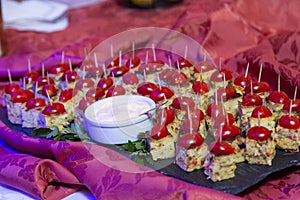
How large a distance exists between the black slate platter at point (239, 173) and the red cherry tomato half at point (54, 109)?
0.94 ft

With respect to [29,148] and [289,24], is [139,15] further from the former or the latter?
[29,148]

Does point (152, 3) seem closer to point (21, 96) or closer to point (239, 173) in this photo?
point (21, 96)

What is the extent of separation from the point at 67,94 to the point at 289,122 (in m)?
0.54

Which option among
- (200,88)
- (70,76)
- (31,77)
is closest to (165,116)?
(200,88)

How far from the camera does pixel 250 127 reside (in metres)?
1.15

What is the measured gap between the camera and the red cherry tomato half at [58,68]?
153 cm

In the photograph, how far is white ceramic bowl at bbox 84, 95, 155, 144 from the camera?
46.6 inches

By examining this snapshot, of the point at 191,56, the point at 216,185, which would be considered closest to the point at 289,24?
the point at 191,56

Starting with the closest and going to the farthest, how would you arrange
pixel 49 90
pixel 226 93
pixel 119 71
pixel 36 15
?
pixel 226 93
pixel 49 90
pixel 119 71
pixel 36 15

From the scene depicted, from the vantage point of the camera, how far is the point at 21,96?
1373mm

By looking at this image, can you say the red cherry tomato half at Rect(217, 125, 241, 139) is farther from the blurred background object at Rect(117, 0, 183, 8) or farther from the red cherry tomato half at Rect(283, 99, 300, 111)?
the blurred background object at Rect(117, 0, 183, 8)

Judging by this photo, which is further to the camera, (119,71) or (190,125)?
(119,71)

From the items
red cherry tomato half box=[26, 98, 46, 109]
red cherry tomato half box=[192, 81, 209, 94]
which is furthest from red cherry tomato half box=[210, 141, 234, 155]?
red cherry tomato half box=[26, 98, 46, 109]

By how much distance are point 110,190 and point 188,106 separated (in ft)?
0.88
